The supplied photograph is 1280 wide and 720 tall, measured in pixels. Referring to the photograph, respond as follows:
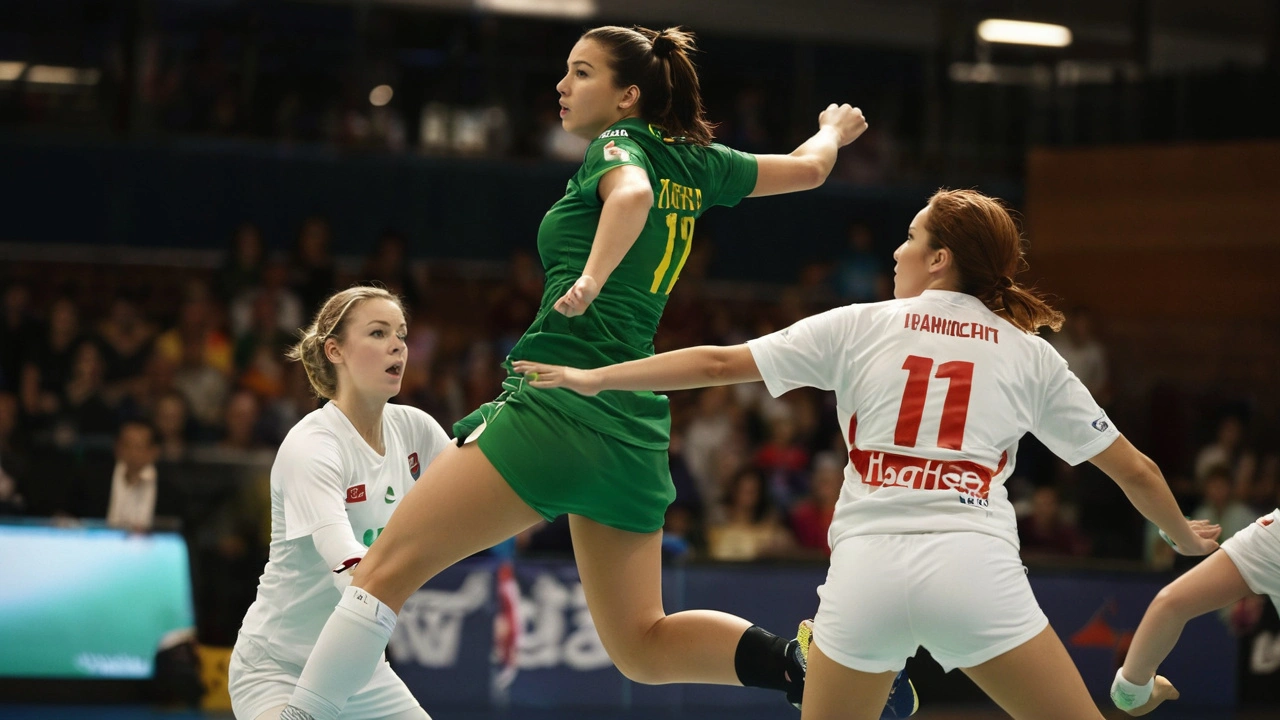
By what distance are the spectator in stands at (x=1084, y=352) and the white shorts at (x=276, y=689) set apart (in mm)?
9300

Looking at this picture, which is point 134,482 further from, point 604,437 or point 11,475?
point 604,437

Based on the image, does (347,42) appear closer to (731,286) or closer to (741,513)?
(731,286)

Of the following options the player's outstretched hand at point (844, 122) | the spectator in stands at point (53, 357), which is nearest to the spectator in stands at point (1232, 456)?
the player's outstretched hand at point (844, 122)

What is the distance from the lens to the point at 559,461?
3756 millimetres

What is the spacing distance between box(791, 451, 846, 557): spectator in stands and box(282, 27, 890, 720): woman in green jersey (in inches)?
241

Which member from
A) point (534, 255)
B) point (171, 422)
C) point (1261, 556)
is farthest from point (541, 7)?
point (1261, 556)

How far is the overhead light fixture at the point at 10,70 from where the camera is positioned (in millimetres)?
12234

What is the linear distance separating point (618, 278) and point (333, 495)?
96 centimetres

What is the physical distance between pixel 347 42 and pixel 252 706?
979cm

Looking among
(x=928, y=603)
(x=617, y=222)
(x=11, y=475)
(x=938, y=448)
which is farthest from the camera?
(x=11, y=475)

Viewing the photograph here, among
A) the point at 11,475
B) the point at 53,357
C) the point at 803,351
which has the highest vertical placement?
the point at 803,351

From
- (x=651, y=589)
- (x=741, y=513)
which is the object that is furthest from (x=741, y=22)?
(x=651, y=589)

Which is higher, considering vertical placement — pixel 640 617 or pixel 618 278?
pixel 618 278

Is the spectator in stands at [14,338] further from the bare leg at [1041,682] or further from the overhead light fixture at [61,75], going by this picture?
the bare leg at [1041,682]
